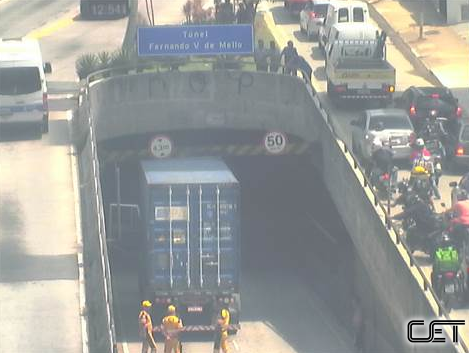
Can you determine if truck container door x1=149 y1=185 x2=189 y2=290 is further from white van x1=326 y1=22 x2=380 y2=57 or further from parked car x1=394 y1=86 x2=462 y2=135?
white van x1=326 y1=22 x2=380 y2=57

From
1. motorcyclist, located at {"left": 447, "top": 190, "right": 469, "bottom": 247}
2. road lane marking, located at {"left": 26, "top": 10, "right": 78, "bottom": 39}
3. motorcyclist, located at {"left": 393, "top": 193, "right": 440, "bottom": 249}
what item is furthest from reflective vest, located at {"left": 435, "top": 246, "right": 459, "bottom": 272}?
road lane marking, located at {"left": 26, "top": 10, "right": 78, "bottom": 39}

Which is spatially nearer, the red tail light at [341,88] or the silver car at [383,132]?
the silver car at [383,132]

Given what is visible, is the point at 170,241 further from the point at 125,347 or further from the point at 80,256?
the point at 80,256

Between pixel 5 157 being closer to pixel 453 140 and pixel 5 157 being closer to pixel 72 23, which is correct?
pixel 453 140

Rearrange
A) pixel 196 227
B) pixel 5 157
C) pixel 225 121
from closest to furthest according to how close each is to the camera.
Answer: pixel 196 227, pixel 5 157, pixel 225 121

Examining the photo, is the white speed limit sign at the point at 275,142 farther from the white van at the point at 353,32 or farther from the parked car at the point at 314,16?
the parked car at the point at 314,16

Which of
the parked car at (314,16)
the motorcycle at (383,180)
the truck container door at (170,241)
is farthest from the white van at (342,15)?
the truck container door at (170,241)

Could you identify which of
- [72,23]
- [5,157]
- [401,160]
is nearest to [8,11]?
[72,23]

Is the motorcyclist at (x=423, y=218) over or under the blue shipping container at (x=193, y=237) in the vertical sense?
over
